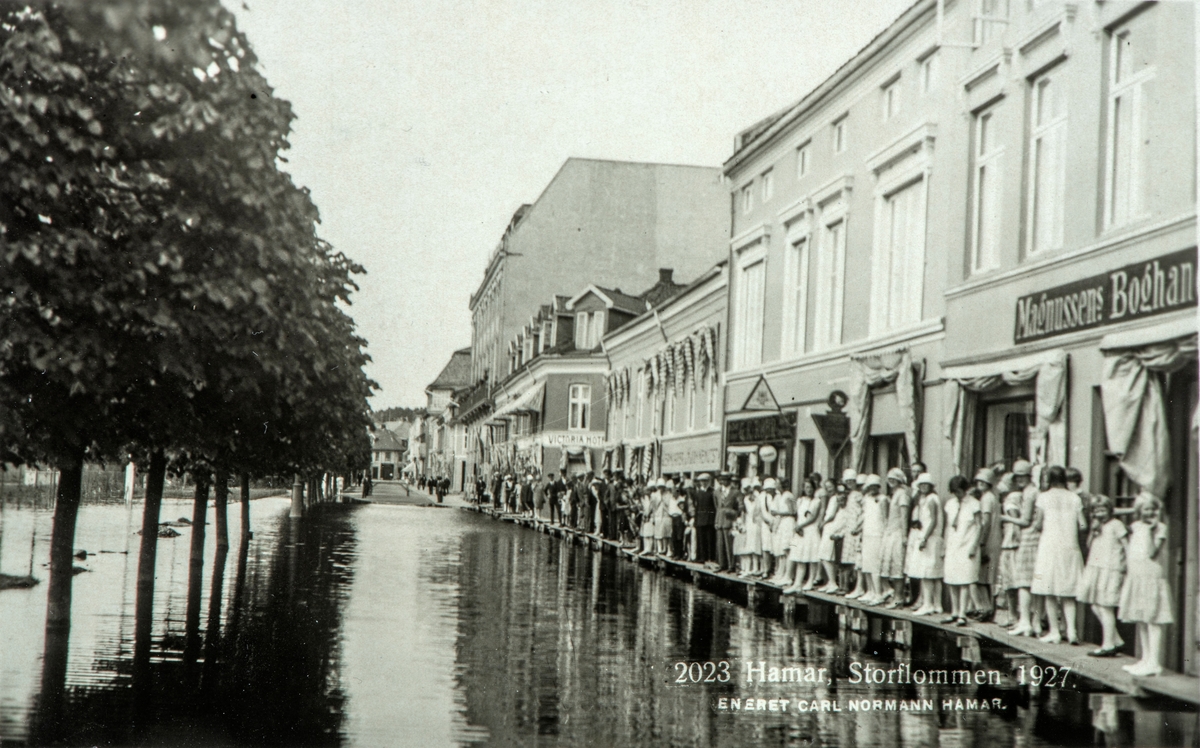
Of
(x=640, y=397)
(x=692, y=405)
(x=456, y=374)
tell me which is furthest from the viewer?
(x=456, y=374)

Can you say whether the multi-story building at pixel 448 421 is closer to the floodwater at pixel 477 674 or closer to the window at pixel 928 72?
the window at pixel 928 72

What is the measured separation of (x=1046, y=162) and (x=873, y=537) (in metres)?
5.04

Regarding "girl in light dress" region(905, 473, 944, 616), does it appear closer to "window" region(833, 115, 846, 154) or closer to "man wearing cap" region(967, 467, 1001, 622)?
"man wearing cap" region(967, 467, 1001, 622)

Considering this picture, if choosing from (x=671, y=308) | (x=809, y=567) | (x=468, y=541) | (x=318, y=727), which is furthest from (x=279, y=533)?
(x=318, y=727)

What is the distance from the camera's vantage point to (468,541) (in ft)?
111

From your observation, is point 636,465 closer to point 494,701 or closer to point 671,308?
point 671,308

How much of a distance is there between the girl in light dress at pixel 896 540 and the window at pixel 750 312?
1121 cm

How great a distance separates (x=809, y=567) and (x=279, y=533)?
18.4m

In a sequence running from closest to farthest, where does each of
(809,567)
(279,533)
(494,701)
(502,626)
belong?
(494,701) → (502,626) → (809,567) → (279,533)

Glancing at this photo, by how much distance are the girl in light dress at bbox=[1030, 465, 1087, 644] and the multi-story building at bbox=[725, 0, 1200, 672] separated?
0.66 meters

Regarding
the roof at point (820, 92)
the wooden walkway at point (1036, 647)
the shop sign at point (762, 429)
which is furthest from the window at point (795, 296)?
the wooden walkway at point (1036, 647)

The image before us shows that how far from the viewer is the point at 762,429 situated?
1052 inches

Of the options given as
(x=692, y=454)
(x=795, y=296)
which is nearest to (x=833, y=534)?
(x=795, y=296)

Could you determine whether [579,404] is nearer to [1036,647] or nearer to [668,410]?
[668,410]
